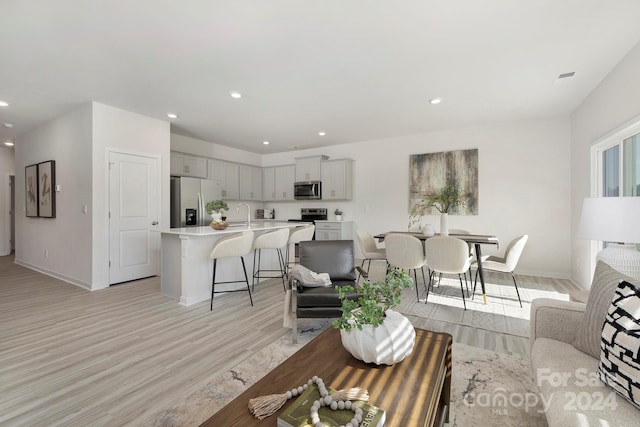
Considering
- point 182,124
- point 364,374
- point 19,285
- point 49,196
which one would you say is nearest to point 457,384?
point 364,374

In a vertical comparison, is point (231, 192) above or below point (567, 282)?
above

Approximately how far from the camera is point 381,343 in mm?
1266

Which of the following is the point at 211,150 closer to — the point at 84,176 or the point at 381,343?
the point at 84,176

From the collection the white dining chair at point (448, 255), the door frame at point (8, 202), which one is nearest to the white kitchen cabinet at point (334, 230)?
the white dining chair at point (448, 255)

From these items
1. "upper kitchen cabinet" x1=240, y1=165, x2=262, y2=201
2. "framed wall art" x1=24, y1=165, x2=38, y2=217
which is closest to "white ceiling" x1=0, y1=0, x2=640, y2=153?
"framed wall art" x1=24, y1=165, x2=38, y2=217

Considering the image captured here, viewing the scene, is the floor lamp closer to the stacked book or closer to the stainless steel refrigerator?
the stacked book

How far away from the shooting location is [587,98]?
3752 mm

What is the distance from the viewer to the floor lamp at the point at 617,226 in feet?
5.56

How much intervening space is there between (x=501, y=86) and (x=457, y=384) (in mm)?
3434

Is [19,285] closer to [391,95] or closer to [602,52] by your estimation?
[391,95]

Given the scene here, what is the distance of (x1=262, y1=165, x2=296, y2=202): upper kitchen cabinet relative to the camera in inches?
→ 286

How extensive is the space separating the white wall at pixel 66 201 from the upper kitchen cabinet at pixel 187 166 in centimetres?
150

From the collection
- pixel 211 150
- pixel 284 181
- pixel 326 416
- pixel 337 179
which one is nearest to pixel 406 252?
pixel 326 416

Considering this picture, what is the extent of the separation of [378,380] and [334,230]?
5219 millimetres
